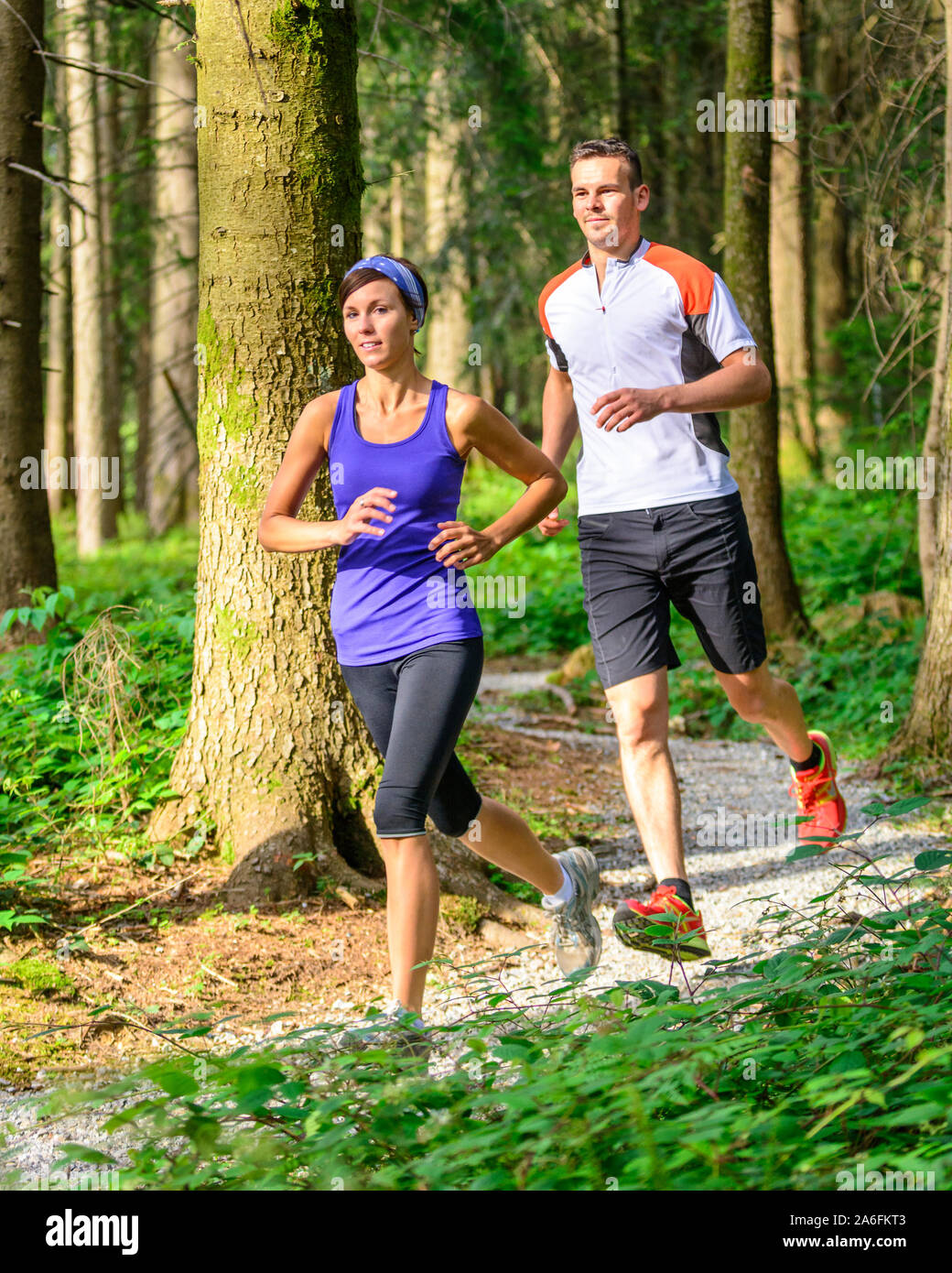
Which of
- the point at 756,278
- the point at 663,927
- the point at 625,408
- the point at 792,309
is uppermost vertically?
the point at 792,309

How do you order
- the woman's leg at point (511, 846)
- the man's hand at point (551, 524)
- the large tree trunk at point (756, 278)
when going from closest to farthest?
the woman's leg at point (511, 846), the man's hand at point (551, 524), the large tree trunk at point (756, 278)

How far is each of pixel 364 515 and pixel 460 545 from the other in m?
0.32

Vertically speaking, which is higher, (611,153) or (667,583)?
(611,153)

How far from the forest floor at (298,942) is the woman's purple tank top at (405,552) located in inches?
39.0

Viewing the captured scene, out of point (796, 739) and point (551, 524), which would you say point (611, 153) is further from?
point (796, 739)

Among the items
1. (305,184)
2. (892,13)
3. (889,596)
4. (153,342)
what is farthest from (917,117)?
(153,342)

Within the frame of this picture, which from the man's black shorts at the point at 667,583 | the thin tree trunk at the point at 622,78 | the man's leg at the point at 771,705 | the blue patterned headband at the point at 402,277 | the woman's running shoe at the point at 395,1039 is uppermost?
the thin tree trunk at the point at 622,78

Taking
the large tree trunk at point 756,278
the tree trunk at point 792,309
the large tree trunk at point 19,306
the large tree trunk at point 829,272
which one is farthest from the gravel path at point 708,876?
the large tree trunk at point 829,272

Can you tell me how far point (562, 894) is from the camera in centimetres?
434

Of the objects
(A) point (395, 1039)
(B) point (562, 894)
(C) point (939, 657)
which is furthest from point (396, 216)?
(A) point (395, 1039)

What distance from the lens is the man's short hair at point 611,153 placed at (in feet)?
14.2

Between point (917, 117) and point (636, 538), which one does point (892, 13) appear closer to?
point (917, 117)

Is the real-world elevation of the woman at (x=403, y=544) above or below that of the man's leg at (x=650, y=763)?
above

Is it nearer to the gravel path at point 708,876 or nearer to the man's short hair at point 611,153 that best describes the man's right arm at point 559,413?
the man's short hair at point 611,153
